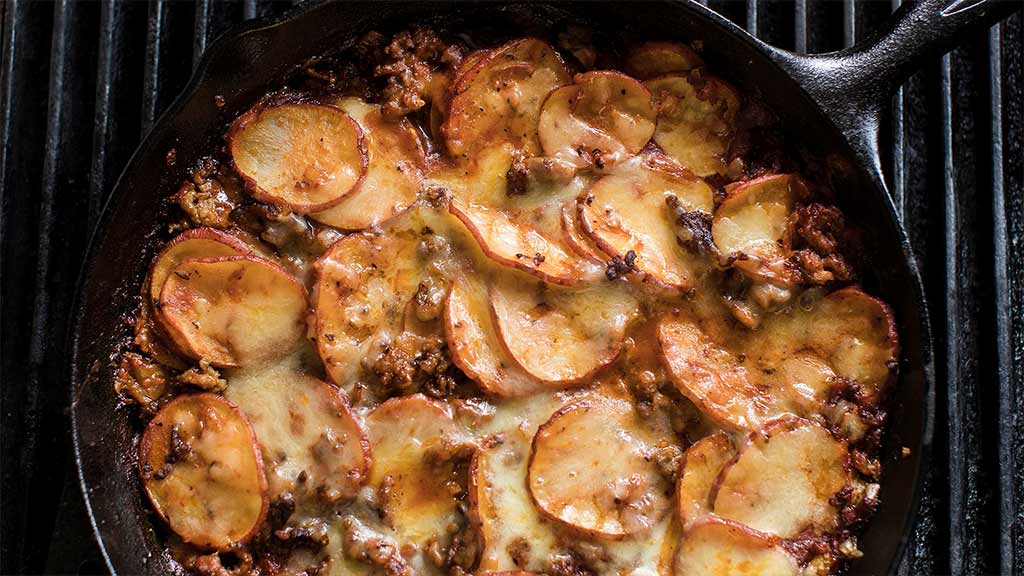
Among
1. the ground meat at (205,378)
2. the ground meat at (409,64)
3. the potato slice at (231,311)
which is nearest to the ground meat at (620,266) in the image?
the ground meat at (409,64)

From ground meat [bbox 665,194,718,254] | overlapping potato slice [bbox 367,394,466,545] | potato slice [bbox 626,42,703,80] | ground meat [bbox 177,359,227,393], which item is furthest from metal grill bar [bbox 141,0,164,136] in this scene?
ground meat [bbox 665,194,718,254]

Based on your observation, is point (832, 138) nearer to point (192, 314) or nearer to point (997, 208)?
point (997, 208)

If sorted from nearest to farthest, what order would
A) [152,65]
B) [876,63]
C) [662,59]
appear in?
[876,63] < [662,59] < [152,65]

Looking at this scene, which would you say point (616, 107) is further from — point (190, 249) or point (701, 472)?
point (190, 249)

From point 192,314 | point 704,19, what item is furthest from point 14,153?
point 704,19

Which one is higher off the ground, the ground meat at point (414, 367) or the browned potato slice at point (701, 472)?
the ground meat at point (414, 367)

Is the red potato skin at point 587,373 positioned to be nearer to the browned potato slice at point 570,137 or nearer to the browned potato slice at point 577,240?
the browned potato slice at point 577,240

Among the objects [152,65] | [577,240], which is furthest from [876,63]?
[152,65]
